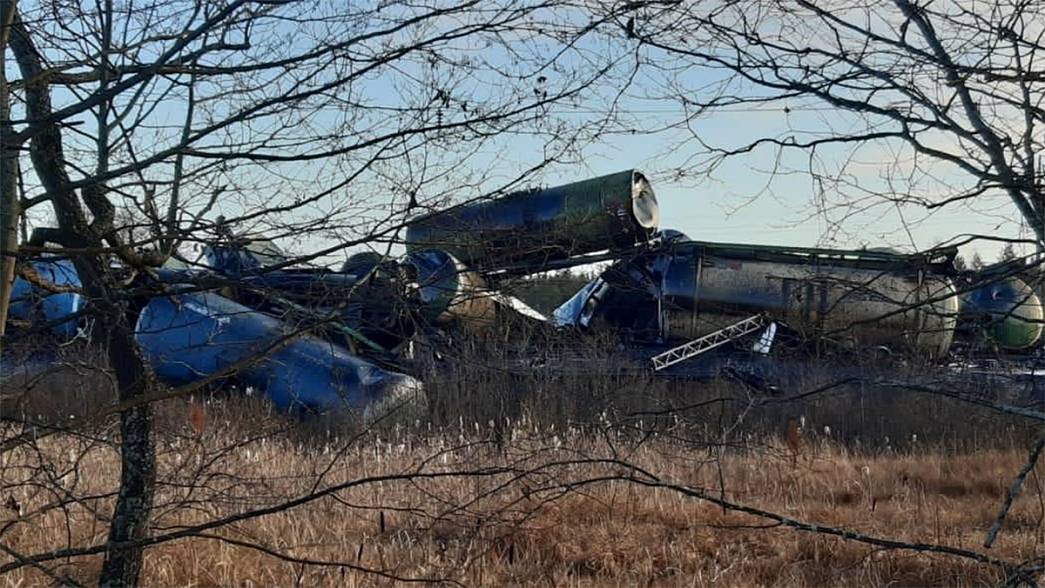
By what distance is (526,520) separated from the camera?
3576 millimetres

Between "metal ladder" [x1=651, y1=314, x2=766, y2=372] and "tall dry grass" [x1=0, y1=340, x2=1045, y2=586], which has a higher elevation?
"metal ladder" [x1=651, y1=314, x2=766, y2=372]

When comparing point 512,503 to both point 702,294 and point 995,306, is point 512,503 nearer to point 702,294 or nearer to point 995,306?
point 995,306

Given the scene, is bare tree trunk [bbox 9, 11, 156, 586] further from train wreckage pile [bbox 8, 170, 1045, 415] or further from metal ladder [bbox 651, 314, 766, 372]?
metal ladder [bbox 651, 314, 766, 372]

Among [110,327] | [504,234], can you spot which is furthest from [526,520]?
[110,327]

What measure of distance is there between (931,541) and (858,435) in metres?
4.14

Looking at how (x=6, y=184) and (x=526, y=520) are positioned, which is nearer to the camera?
(x=6, y=184)

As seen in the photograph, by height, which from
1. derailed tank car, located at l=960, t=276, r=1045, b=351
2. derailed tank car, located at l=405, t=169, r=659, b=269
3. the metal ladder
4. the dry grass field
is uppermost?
derailed tank car, located at l=405, t=169, r=659, b=269

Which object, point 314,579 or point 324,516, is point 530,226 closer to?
point 314,579

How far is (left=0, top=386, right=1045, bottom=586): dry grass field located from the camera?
13.4ft

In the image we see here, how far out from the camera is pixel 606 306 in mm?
11859

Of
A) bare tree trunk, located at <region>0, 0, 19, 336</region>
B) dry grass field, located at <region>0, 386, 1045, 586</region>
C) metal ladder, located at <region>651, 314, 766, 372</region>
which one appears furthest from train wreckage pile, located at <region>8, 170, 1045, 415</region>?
metal ladder, located at <region>651, 314, 766, 372</region>

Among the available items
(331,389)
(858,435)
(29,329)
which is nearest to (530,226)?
(29,329)

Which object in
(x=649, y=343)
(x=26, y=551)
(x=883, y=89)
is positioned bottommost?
(x=26, y=551)

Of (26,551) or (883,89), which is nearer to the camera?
(883,89)
